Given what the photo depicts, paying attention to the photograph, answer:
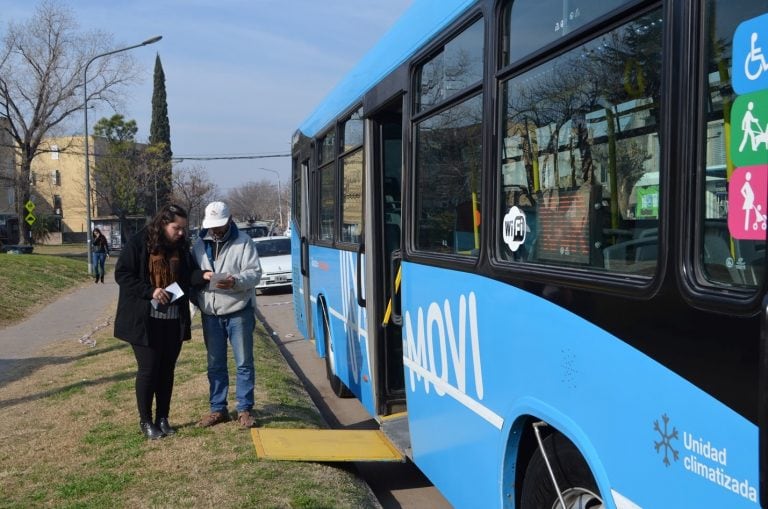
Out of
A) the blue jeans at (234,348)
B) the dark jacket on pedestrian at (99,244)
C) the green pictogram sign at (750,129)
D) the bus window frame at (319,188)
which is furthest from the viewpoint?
the dark jacket on pedestrian at (99,244)

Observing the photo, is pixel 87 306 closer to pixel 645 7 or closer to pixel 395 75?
pixel 395 75

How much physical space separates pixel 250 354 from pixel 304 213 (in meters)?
3.90

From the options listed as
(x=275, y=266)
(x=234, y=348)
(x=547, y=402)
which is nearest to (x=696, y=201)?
(x=547, y=402)

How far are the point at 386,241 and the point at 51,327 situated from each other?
12623 millimetres

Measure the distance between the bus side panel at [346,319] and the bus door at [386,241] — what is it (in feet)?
0.60

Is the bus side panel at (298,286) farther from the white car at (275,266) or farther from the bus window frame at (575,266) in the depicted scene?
the white car at (275,266)

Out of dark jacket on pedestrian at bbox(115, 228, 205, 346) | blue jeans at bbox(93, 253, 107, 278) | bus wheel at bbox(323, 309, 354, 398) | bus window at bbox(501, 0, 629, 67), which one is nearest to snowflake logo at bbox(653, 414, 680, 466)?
bus window at bbox(501, 0, 629, 67)

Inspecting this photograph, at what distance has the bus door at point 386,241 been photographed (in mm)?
6148

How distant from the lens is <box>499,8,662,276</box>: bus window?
2.64m

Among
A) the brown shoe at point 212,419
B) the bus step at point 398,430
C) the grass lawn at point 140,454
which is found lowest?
the grass lawn at point 140,454

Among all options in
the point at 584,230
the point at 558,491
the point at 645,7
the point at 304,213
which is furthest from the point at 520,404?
the point at 304,213

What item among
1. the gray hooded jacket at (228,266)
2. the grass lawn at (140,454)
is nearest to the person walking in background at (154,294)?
the gray hooded jacket at (228,266)

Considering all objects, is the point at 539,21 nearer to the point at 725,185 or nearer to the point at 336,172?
the point at 725,185

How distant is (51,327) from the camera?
661 inches
